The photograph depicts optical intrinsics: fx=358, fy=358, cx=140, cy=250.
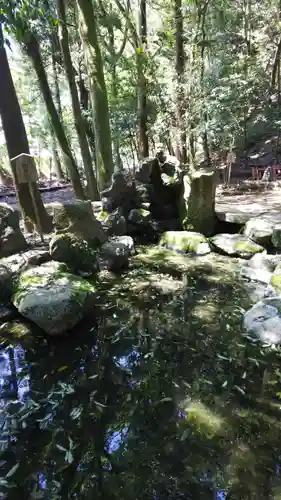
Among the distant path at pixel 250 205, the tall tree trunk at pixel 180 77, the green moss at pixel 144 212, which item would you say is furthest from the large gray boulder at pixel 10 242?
the tall tree trunk at pixel 180 77

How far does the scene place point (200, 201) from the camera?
23.8 feet

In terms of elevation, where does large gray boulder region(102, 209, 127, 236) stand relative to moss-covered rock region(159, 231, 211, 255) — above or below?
above

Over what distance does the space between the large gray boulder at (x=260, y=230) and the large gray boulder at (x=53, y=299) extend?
3.38 meters

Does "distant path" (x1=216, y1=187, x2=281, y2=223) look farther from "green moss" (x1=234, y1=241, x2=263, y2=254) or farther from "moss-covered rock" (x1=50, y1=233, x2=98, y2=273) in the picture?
"moss-covered rock" (x1=50, y1=233, x2=98, y2=273)

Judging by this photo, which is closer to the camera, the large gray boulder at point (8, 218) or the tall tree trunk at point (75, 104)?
the large gray boulder at point (8, 218)

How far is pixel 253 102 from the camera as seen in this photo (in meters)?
12.9

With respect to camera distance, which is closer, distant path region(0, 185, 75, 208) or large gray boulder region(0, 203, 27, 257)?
large gray boulder region(0, 203, 27, 257)

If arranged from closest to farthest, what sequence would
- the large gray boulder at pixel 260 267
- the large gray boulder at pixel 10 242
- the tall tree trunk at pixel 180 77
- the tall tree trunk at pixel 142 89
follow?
the large gray boulder at pixel 260 267 → the large gray boulder at pixel 10 242 → the tall tree trunk at pixel 142 89 → the tall tree trunk at pixel 180 77

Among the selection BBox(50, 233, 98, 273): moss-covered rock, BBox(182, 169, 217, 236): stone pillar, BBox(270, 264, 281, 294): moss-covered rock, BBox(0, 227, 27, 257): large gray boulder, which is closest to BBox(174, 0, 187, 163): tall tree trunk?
BBox(182, 169, 217, 236): stone pillar

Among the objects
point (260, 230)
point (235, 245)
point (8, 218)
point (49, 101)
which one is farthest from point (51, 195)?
point (260, 230)

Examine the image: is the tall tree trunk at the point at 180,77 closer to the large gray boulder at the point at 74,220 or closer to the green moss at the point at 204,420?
the large gray boulder at the point at 74,220

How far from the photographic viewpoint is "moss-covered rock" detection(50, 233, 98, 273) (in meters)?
5.46

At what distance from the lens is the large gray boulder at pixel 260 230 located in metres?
6.35

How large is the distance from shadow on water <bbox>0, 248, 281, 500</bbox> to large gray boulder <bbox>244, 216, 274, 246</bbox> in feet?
6.46
